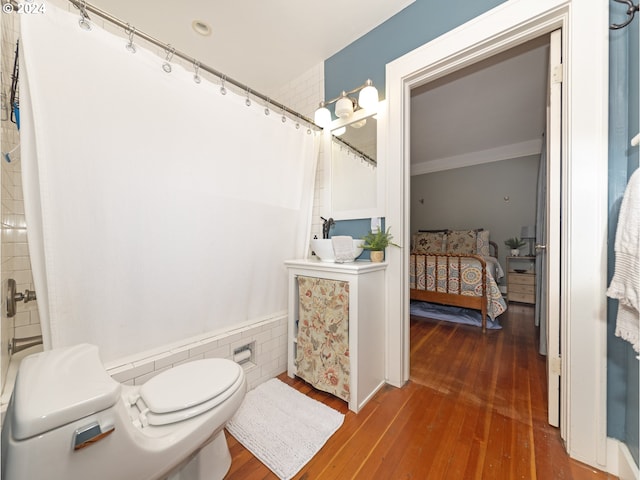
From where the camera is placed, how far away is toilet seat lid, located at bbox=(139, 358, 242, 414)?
845 millimetres

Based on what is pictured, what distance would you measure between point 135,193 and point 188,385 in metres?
0.89

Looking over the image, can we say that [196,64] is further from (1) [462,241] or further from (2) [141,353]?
(1) [462,241]

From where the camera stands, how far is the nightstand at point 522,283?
365 cm

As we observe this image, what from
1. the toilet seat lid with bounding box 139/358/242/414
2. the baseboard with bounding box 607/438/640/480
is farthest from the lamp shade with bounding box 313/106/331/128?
the baseboard with bounding box 607/438/640/480

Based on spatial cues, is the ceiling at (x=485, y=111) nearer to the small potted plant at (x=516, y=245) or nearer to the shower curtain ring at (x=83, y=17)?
the small potted plant at (x=516, y=245)

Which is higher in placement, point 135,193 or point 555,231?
point 135,193

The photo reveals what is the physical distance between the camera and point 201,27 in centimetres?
183

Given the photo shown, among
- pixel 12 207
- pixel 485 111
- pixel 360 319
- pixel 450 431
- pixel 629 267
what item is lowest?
pixel 450 431

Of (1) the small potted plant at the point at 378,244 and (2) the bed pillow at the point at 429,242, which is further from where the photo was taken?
(2) the bed pillow at the point at 429,242

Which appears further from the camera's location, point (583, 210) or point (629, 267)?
point (583, 210)

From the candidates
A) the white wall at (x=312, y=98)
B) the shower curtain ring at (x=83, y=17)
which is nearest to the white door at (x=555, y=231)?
the white wall at (x=312, y=98)

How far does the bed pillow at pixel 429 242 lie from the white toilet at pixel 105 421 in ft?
14.3

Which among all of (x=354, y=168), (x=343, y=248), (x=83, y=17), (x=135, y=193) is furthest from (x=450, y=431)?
(x=83, y=17)

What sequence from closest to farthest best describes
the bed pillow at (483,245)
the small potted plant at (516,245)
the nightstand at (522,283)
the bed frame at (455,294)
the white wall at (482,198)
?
the bed frame at (455,294) < the nightstand at (522,283) < the small potted plant at (516,245) < the white wall at (482,198) < the bed pillow at (483,245)
